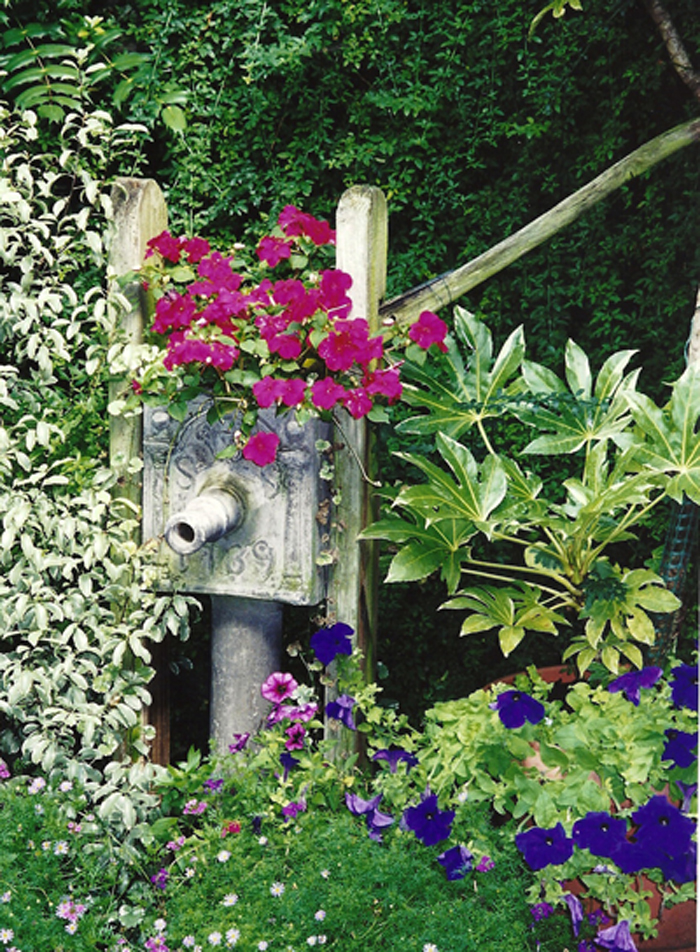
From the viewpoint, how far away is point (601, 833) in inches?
65.9

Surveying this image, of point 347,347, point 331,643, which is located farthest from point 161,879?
point 347,347

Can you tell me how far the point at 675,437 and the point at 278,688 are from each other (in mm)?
1016

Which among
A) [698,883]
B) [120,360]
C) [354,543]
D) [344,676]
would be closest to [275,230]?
[120,360]

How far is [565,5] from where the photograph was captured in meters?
2.70

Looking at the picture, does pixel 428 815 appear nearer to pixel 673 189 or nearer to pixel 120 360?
pixel 120 360

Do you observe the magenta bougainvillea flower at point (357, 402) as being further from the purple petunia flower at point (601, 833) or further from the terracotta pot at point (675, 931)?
the terracotta pot at point (675, 931)

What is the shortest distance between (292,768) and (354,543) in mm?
533

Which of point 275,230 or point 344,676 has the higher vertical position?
point 275,230

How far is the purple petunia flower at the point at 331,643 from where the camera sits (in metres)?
2.24

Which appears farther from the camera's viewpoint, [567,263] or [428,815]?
[567,263]

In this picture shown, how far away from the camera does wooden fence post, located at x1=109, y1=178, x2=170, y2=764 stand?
7.79 feet

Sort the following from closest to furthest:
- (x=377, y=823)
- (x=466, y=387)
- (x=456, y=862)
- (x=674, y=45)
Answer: (x=456, y=862), (x=377, y=823), (x=466, y=387), (x=674, y=45)

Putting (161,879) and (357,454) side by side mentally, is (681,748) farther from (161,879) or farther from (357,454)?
(161,879)

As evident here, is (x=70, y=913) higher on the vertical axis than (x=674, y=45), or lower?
lower
